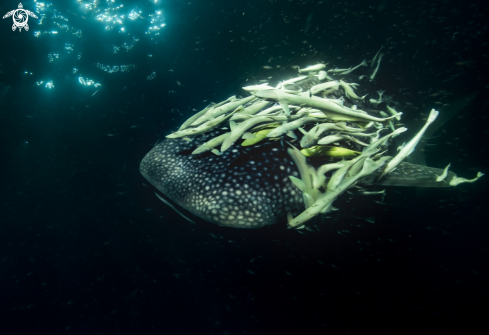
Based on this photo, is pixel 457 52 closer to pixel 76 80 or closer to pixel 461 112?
pixel 461 112

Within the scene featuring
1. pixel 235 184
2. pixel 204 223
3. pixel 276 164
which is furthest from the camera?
pixel 204 223

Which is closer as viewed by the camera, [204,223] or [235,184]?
[235,184]

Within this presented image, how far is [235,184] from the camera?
7.00 ft

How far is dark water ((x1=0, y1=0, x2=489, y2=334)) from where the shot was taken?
3.35m

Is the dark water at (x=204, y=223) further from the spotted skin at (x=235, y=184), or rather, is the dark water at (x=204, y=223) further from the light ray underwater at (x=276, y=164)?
the spotted skin at (x=235, y=184)

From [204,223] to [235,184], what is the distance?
0.98 metres

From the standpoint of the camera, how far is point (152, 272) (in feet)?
13.9

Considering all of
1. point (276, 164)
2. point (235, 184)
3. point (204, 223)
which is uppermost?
point (276, 164)

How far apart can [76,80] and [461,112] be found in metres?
10.0

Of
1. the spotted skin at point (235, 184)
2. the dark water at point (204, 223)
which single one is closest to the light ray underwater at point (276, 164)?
the spotted skin at point (235, 184)

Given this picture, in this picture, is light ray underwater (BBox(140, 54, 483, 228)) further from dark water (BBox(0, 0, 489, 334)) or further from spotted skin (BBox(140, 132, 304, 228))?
dark water (BBox(0, 0, 489, 334))

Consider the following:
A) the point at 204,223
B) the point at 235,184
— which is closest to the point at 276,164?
the point at 235,184

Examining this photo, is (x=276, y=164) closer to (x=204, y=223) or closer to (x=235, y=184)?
(x=235, y=184)

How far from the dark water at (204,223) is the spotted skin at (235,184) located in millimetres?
949
